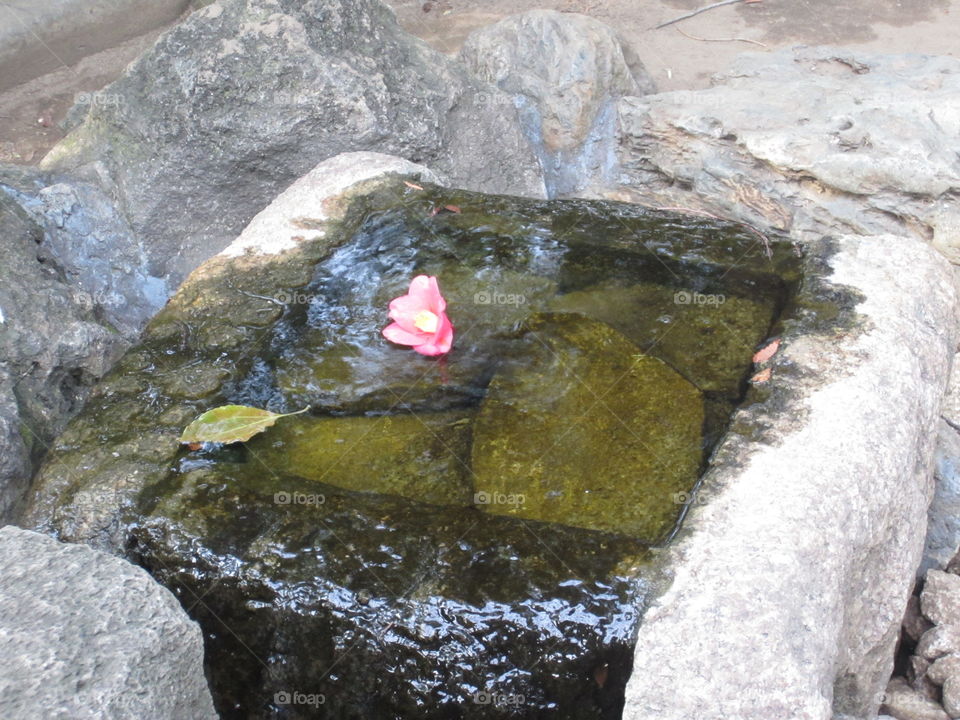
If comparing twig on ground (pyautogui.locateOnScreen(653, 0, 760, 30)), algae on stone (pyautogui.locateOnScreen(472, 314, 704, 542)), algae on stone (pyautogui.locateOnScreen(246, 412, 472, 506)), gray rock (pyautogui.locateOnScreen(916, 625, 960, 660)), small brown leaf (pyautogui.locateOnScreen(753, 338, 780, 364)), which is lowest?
gray rock (pyautogui.locateOnScreen(916, 625, 960, 660))

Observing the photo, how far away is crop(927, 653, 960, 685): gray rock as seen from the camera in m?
2.38

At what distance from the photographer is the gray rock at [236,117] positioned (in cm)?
358

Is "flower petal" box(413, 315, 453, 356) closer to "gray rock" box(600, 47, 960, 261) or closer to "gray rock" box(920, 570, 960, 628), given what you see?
"gray rock" box(920, 570, 960, 628)

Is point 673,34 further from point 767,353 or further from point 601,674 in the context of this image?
point 601,674

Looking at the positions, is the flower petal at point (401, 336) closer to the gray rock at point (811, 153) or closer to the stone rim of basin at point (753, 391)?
the stone rim of basin at point (753, 391)

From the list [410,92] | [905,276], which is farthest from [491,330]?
[410,92]

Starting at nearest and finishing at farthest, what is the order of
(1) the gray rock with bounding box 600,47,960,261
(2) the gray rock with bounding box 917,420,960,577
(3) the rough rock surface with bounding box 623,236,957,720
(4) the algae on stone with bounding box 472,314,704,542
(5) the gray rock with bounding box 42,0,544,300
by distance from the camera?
(3) the rough rock surface with bounding box 623,236,957,720 < (4) the algae on stone with bounding box 472,314,704,542 < (2) the gray rock with bounding box 917,420,960,577 < (5) the gray rock with bounding box 42,0,544,300 < (1) the gray rock with bounding box 600,47,960,261

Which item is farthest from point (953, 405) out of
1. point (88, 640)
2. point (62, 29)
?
point (62, 29)

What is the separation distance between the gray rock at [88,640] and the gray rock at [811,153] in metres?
3.22

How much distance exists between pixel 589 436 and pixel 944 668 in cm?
117

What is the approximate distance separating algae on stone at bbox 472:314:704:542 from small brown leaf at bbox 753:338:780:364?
19 cm

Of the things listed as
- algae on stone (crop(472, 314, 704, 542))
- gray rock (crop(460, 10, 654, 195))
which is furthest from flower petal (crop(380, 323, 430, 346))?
gray rock (crop(460, 10, 654, 195))

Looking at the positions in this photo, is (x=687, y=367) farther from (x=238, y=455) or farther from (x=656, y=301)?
(x=238, y=455)

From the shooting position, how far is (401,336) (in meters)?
2.42
